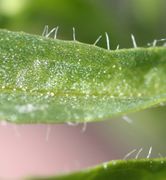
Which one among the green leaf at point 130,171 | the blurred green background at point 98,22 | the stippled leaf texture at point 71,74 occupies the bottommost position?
the green leaf at point 130,171

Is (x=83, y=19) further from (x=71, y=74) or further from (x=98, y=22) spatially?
(x=71, y=74)

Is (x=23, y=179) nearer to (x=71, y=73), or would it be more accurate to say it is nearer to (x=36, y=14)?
(x=71, y=73)

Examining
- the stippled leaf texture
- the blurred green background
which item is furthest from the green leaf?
the blurred green background

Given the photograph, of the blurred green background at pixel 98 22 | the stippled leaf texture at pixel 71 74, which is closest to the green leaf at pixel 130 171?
the stippled leaf texture at pixel 71 74

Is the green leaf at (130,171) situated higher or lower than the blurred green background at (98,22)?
lower

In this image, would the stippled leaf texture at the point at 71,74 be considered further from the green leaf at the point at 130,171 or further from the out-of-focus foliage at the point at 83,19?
the out-of-focus foliage at the point at 83,19
